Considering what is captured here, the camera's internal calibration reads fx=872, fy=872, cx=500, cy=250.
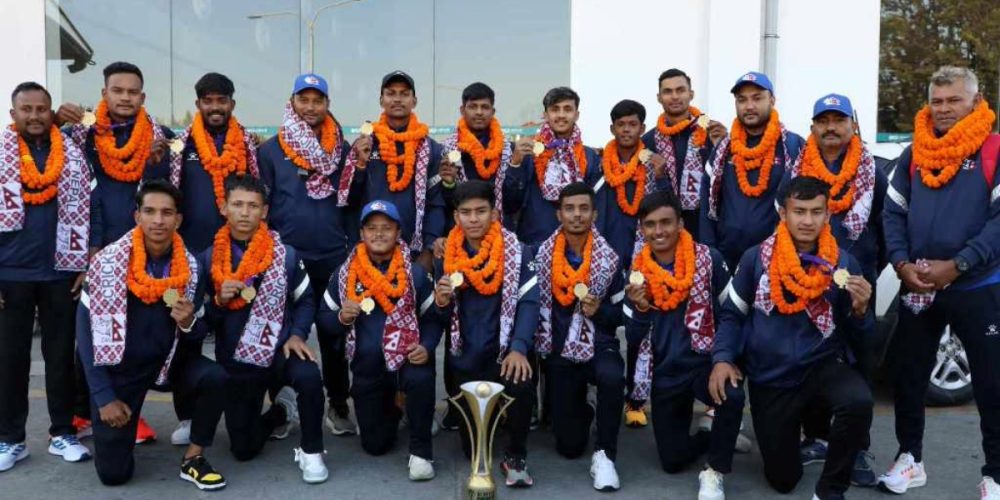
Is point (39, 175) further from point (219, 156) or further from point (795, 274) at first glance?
point (795, 274)

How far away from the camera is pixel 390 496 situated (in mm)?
4234

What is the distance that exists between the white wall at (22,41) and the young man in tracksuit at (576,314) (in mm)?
7415

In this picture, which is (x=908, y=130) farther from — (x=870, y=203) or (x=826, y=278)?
(x=826, y=278)

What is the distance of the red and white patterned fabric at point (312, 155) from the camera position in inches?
208

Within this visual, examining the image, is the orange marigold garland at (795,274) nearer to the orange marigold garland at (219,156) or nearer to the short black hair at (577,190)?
the short black hair at (577,190)

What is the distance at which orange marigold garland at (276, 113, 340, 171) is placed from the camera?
5277 mm

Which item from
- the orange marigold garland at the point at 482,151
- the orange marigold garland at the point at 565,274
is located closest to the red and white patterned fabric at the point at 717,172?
the orange marigold garland at the point at 565,274

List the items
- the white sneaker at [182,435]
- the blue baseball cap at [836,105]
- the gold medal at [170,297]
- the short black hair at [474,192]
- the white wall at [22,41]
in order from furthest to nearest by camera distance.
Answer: the white wall at [22,41] → the white sneaker at [182,435] → the short black hair at [474,192] → the blue baseball cap at [836,105] → the gold medal at [170,297]

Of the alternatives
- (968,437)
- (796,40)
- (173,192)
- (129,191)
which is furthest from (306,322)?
(796,40)

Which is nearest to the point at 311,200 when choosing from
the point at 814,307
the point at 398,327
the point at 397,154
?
the point at 397,154

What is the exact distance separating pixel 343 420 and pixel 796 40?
6.49 meters

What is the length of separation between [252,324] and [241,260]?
1.13ft

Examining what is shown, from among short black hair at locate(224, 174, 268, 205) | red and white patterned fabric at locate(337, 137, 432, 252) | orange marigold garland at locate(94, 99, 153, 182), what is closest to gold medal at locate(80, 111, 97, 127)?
orange marigold garland at locate(94, 99, 153, 182)

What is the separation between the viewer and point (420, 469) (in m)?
4.44
